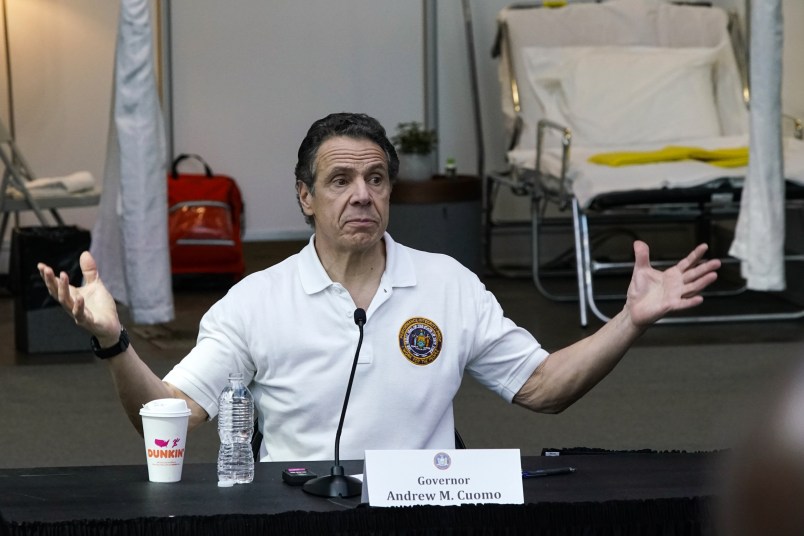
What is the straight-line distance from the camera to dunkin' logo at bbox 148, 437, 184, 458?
169 centimetres

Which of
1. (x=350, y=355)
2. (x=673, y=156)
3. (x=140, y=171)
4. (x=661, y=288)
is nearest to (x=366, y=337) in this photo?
(x=350, y=355)

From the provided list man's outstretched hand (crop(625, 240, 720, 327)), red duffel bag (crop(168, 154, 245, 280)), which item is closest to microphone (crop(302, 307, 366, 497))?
man's outstretched hand (crop(625, 240, 720, 327))

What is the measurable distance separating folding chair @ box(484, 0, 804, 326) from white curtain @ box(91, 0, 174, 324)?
1796mm

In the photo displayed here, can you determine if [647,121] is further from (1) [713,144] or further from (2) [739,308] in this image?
(2) [739,308]

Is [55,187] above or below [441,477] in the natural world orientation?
below

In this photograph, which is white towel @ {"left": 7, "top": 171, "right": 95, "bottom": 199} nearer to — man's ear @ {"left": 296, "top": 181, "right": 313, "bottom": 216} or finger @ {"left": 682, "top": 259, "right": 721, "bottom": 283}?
man's ear @ {"left": 296, "top": 181, "right": 313, "bottom": 216}

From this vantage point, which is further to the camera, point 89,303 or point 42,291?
point 42,291

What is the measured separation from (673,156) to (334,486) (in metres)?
4.46

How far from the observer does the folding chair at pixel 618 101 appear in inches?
229

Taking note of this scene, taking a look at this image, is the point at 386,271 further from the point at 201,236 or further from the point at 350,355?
the point at 201,236

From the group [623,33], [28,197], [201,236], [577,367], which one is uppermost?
[623,33]

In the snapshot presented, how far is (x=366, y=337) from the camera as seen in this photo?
2029 mm

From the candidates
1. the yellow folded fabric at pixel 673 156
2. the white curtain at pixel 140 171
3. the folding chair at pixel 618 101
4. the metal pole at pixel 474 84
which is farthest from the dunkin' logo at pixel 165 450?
the metal pole at pixel 474 84

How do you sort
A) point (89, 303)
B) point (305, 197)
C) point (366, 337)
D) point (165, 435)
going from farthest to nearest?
point (305, 197), point (366, 337), point (89, 303), point (165, 435)
